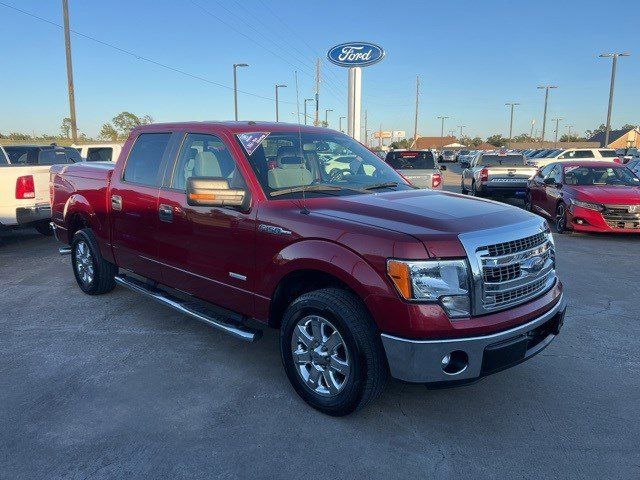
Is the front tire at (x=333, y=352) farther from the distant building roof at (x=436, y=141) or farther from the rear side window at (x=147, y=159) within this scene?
the distant building roof at (x=436, y=141)

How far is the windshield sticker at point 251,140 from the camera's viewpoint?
153 inches

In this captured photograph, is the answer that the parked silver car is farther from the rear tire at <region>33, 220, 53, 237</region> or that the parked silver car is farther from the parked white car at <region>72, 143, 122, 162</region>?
the parked white car at <region>72, 143, 122, 162</region>

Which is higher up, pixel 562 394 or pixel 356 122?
pixel 356 122

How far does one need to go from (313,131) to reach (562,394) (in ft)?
9.68

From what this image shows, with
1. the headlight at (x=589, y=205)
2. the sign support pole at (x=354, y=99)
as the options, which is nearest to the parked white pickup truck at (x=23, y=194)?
the headlight at (x=589, y=205)

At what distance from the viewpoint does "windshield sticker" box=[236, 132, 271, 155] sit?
3.90 metres

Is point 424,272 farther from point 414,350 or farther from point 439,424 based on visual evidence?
point 439,424

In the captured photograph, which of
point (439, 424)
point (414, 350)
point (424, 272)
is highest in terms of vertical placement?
point (424, 272)

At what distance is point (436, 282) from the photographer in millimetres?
2826

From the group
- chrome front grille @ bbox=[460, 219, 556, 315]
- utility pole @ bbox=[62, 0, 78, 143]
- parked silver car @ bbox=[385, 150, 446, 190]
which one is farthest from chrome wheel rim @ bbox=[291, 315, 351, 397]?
utility pole @ bbox=[62, 0, 78, 143]

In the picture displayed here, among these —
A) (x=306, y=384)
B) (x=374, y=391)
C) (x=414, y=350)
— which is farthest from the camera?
(x=306, y=384)

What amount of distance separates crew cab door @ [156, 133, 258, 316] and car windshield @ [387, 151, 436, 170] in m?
8.92

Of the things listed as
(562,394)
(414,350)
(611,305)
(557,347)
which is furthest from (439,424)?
(611,305)

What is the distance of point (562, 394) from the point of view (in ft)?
11.9
